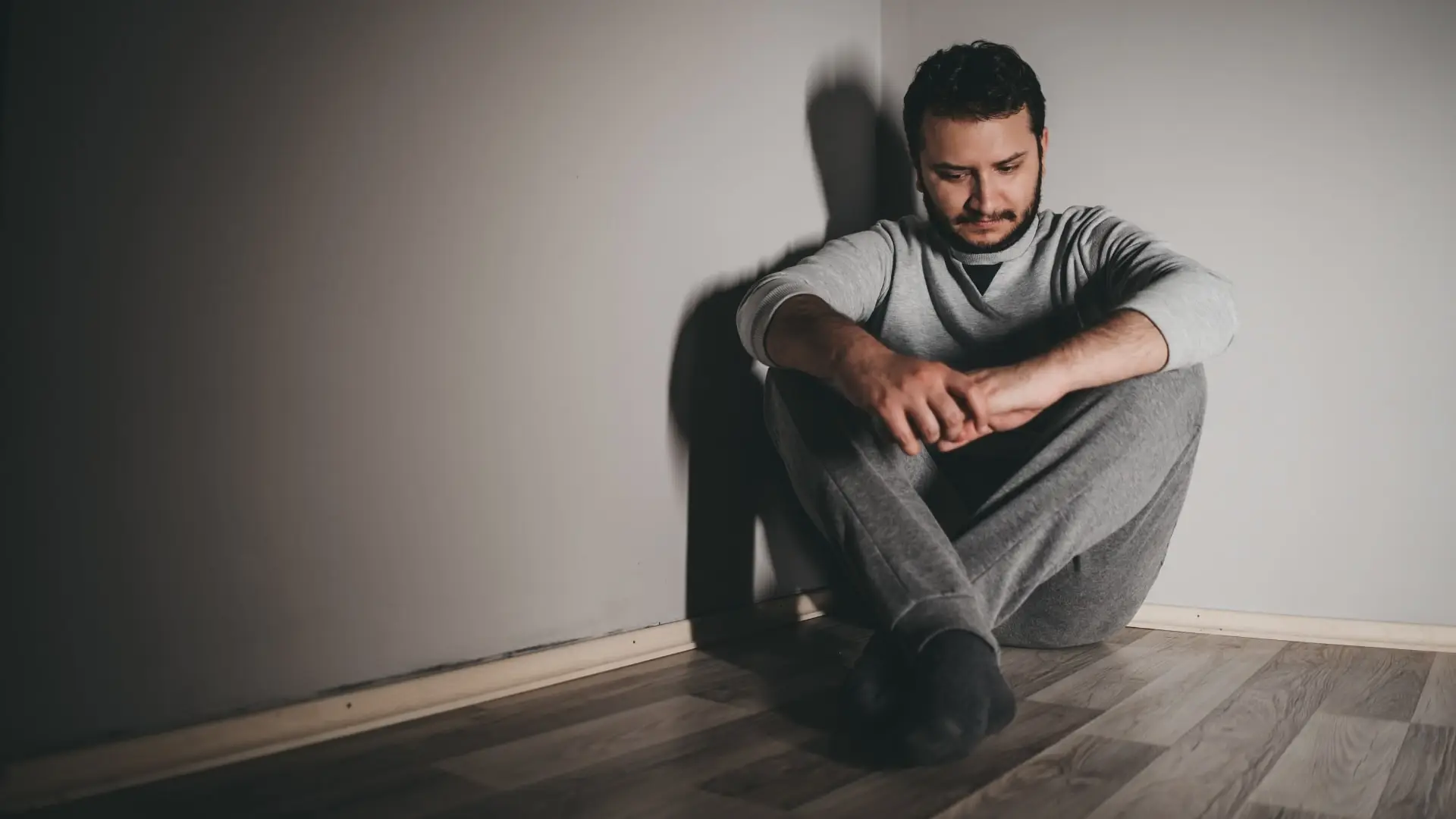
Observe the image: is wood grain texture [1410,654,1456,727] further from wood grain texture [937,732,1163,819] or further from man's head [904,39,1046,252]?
Answer: man's head [904,39,1046,252]

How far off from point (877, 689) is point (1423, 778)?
539 mm

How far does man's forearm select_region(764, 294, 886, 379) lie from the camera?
112 centimetres

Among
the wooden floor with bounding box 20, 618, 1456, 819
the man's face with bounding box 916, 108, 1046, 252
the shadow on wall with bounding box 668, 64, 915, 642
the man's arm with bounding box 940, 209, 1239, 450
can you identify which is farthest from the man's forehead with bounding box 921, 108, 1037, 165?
the wooden floor with bounding box 20, 618, 1456, 819

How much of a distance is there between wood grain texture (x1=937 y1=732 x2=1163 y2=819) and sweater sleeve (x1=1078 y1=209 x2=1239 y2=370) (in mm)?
489

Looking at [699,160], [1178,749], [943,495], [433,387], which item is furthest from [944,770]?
[699,160]

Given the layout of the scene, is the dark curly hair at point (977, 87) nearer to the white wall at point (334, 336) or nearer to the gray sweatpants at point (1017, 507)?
the white wall at point (334, 336)

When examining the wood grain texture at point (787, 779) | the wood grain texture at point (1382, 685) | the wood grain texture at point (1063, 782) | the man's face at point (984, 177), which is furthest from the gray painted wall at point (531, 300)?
the wood grain texture at point (1063, 782)

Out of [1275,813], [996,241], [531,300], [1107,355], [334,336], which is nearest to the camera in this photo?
[1275,813]

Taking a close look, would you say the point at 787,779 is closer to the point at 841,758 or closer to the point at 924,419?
the point at 841,758

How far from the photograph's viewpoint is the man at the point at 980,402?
103cm

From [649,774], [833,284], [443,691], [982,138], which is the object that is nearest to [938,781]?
[649,774]

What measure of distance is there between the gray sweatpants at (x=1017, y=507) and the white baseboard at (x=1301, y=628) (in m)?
0.38

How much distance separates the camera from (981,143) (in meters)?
1.45

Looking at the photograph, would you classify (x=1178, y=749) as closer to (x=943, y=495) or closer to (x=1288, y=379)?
(x=943, y=495)
